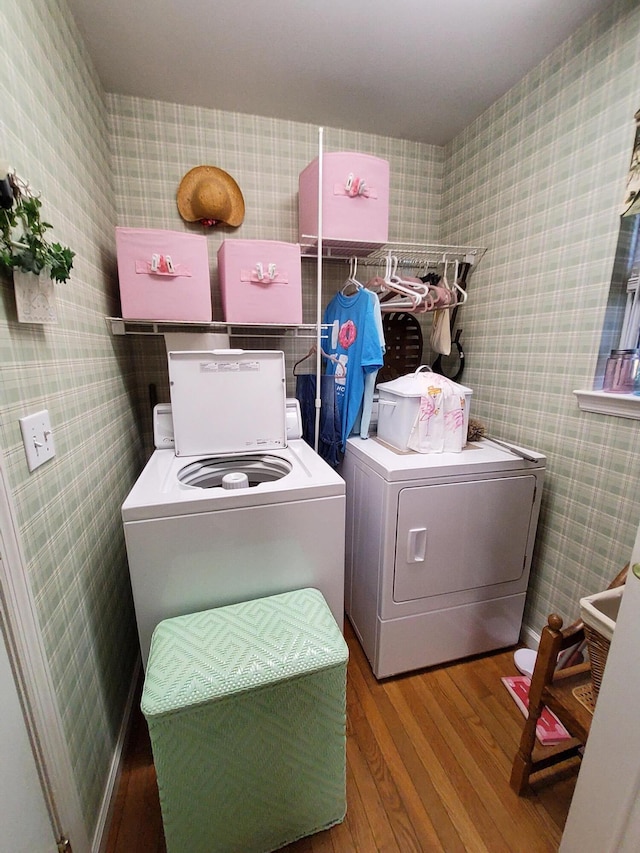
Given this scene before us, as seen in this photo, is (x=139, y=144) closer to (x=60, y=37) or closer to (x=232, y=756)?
(x=60, y=37)

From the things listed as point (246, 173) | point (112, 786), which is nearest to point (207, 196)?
point (246, 173)

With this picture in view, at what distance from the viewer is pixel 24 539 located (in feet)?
2.57

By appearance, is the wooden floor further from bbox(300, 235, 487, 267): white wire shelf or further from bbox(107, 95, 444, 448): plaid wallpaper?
bbox(300, 235, 487, 267): white wire shelf

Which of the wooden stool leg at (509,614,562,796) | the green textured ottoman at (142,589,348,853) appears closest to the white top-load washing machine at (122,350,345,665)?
the green textured ottoman at (142,589,348,853)

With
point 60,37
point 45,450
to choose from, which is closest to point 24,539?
point 45,450

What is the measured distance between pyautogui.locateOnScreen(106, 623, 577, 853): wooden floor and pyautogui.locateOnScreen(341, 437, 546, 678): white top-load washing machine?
5.3 inches

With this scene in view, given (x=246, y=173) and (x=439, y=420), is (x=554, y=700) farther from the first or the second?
(x=246, y=173)

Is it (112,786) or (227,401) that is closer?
(112,786)

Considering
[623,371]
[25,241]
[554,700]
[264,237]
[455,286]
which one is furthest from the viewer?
[264,237]

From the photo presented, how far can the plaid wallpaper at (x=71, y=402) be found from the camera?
2.75ft

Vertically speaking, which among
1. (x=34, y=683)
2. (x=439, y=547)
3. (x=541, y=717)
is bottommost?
(x=541, y=717)

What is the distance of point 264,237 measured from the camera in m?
2.06

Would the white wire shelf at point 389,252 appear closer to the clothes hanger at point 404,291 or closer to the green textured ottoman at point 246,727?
the clothes hanger at point 404,291

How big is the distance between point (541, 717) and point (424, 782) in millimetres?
585
